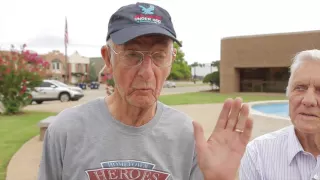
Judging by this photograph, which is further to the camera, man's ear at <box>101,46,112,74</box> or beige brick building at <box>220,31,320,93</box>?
beige brick building at <box>220,31,320,93</box>

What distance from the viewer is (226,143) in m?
1.62

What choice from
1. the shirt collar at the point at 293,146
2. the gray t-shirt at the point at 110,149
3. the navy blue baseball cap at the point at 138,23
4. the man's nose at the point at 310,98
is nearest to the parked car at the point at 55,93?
the shirt collar at the point at 293,146

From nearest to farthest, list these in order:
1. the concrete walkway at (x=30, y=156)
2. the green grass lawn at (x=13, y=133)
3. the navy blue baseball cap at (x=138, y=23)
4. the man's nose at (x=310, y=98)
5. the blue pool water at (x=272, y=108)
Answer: the navy blue baseball cap at (x=138, y=23) < the man's nose at (x=310, y=98) < the concrete walkway at (x=30, y=156) < the green grass lawn at (x=13, y=133) < the blue pool water at (x=272, y=108)

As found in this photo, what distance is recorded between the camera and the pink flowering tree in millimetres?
12969

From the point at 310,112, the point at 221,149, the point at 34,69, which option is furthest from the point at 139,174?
the point at 34,69

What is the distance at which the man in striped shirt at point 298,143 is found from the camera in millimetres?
2270

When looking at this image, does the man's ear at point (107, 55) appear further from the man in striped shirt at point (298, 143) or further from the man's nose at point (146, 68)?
the man in striped shirt at point (298, 143)

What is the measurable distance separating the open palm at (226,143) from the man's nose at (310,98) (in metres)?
0.85

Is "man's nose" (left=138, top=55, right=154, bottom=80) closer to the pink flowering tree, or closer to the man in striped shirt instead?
the man in striped shirt

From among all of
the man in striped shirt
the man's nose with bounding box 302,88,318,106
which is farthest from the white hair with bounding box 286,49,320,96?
the man's nose with bounding box 302,88,318,106

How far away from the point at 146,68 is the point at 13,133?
8.36 meters

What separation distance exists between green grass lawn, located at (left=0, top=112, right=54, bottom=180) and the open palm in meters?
4.48

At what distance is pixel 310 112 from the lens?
226cm

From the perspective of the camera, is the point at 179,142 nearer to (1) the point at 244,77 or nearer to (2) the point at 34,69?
(2) the point at 34,69
